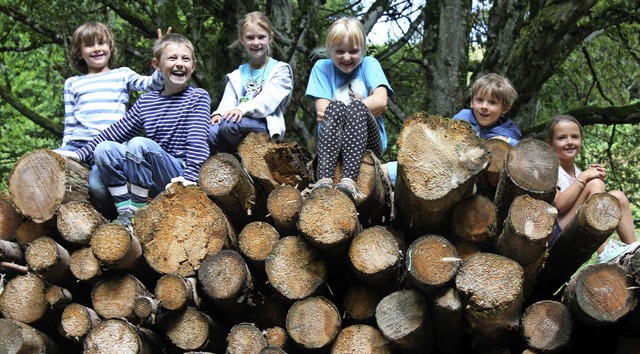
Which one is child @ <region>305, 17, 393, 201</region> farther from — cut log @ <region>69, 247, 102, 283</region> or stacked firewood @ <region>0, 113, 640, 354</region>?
cut log @ <region>69, 247, 102, 283</region>

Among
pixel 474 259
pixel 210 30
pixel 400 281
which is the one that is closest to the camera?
pixel 474 259

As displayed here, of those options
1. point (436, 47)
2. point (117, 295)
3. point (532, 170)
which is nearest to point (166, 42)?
point (117, 295)

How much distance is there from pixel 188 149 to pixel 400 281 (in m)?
1.62

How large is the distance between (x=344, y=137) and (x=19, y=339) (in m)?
1.93

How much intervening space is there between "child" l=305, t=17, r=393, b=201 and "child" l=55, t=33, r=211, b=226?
0.77m

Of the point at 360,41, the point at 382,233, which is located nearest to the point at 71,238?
the point at 382,233

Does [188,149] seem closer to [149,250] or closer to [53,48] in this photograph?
[149,250]

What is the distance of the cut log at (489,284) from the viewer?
332 cm

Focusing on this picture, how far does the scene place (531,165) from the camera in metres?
3.54

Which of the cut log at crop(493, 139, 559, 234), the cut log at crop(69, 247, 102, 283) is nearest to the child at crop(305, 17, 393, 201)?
the cut log at crop(493, 139, 559, 234)

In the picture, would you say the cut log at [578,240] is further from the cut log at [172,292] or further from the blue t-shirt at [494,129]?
the cut log at [172,292]

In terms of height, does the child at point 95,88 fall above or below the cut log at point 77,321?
above

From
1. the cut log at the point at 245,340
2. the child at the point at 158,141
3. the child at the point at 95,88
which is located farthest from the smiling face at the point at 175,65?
the cut log at the point at 245,340

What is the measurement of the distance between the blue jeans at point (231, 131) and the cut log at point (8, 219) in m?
1.21
